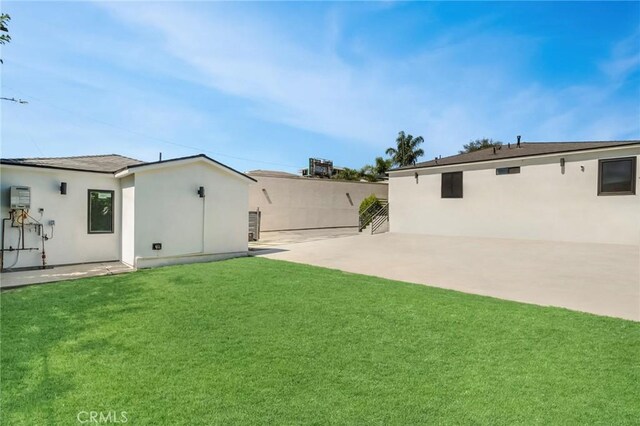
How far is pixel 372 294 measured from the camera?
6008mm

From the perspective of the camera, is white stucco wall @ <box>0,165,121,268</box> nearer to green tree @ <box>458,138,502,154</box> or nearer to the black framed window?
the black framed window

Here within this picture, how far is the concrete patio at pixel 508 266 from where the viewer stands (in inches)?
238

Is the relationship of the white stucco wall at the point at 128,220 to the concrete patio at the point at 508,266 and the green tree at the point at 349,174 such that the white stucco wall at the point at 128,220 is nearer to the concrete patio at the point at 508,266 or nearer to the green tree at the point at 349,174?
the concrete patio at the point at 508,266

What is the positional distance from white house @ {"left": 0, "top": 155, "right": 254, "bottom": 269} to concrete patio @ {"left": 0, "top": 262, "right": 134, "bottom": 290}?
0.39 m

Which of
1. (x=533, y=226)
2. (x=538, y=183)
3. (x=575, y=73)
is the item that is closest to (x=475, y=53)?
(x=575, y=73)

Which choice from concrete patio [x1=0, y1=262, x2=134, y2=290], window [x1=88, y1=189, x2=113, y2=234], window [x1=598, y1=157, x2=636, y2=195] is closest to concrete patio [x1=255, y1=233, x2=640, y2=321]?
window [x1=598, y1=157, x2=636, y2=195]

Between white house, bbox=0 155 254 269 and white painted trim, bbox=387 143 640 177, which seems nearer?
white house, bbox=0 155 254 269

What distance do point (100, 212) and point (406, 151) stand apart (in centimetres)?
3278

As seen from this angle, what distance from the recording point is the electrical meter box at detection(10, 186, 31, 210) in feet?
26.4

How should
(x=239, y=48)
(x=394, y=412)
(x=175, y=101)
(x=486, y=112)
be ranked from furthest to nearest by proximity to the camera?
(x=486, y=112)
(x=175, y=101)
(x=239, y=48)
(x=394, y=412)

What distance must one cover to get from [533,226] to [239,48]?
41.9 feet

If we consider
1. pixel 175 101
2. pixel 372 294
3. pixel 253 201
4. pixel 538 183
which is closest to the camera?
pixel 372 294

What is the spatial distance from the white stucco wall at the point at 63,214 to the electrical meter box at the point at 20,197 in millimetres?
218

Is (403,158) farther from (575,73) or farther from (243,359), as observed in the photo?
(243,359)
